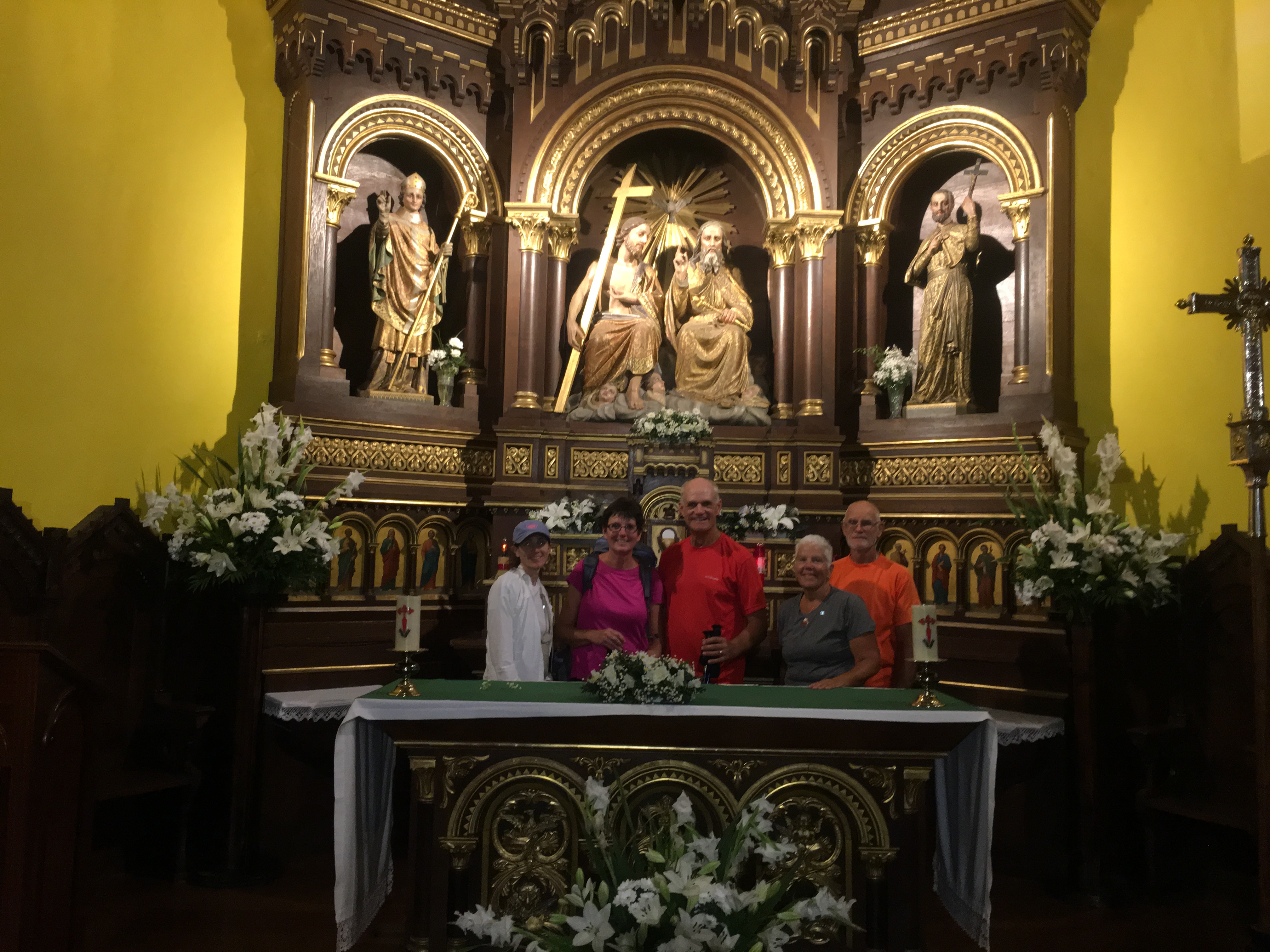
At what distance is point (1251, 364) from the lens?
5.50 metres

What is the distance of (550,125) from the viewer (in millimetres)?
8156

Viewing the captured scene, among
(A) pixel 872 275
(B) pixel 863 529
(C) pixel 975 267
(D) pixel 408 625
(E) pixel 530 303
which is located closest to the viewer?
(D) pixel 408 625

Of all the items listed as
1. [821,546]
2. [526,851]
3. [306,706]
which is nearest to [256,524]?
[306,706]

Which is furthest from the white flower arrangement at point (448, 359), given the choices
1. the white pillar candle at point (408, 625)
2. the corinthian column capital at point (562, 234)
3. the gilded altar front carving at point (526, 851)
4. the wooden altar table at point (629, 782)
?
the gilded altar front carving at point (526, 851)

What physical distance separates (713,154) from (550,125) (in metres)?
1.47

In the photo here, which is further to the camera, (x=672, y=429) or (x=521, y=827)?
(x=672, y=429)

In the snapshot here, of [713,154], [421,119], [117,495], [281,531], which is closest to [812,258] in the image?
[713,154]

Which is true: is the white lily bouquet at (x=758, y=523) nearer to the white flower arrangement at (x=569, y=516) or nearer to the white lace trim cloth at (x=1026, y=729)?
the white flower arrangement at (x=569, y=516)

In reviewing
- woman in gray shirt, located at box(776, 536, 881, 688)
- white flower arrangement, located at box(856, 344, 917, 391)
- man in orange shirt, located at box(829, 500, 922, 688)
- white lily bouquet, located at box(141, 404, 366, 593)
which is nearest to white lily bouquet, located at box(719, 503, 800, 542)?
white flower arrangement, located at box(856, 344, 917, 391)

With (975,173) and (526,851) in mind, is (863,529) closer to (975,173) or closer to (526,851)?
(526,851)

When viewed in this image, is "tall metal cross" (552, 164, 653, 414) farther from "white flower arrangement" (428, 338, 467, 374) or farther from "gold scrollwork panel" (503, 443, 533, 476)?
"white flower arrangement" (428, 338, 467, 374)

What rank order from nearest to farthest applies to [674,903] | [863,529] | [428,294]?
[674,903] → [863,529] → [428,294]

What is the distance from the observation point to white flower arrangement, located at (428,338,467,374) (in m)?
8.03

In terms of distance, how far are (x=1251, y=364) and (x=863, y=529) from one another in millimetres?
2176
